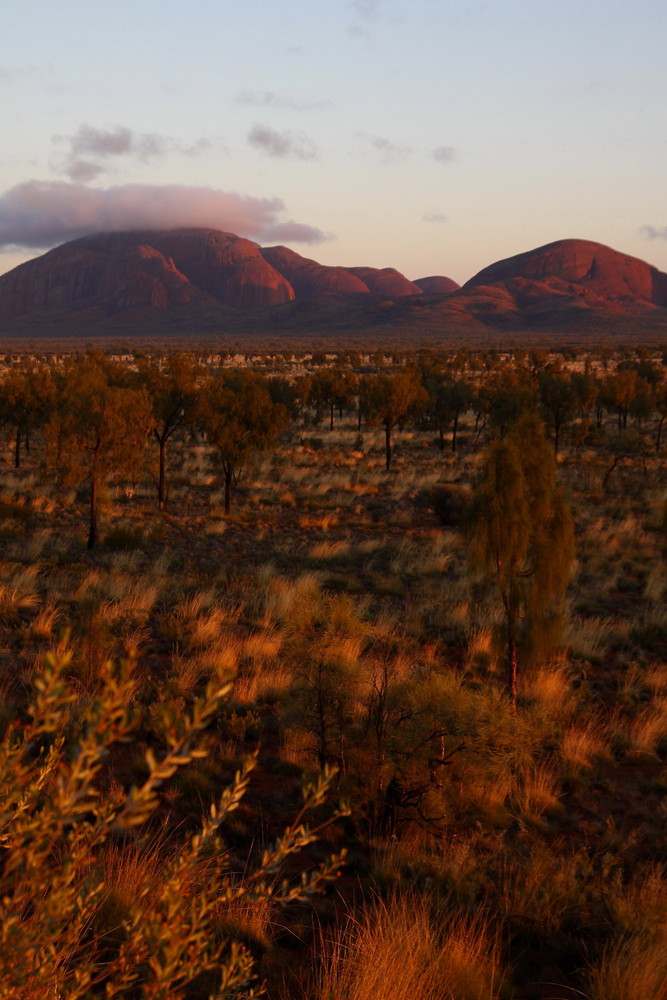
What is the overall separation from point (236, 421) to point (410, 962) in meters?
19.9

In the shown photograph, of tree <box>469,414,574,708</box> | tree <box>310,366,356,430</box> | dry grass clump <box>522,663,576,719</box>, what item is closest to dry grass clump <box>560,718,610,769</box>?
dry grass clump <box>522,663,576,719</box>

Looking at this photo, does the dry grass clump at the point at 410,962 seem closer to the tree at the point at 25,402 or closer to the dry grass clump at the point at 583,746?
the dry grass clump at the point at 583,746

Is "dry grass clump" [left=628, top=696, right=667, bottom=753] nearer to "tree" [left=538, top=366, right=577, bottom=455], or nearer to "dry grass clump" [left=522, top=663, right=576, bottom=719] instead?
"dry grass clump" [left=522, top=663, right=576, bottom=719]

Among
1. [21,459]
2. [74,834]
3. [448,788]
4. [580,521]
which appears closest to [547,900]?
[448,788]

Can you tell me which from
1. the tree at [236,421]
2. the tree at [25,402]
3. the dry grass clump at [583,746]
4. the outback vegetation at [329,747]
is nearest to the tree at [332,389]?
the tree at [25,402]

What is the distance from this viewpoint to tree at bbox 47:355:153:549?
16.6 meters

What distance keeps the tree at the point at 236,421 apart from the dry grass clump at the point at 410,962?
18.5 m

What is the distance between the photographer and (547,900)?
15.0ft

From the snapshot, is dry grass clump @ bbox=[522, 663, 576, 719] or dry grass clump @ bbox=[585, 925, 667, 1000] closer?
dry grass clump @ bbox=[585, 925, 667, 1000]

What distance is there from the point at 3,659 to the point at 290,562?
8640 millimetres

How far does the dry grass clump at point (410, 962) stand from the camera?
3.33m

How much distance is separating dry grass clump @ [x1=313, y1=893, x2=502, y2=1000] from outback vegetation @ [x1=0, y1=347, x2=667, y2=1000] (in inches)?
0.9

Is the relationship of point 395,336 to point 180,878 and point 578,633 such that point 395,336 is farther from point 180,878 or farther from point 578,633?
point 180,878

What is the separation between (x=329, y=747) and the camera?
6605mm
